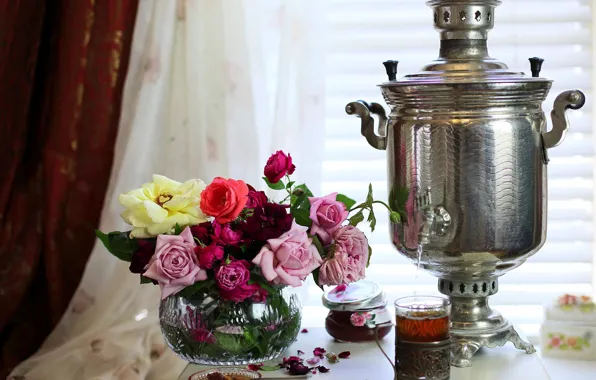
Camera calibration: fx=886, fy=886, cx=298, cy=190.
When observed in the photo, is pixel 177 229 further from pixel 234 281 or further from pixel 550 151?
pixel 550 151

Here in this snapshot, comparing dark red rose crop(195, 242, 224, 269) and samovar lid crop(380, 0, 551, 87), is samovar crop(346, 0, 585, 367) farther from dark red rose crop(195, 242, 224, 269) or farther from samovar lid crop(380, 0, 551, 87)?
dark red rose crop(195, 242, 224, 269)

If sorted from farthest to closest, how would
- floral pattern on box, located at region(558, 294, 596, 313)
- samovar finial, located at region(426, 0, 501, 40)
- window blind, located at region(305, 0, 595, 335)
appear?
window blind, located at region(305, 0, 595, 335) → floral pattern on box, located at region(558, 294, 596, 313) → samovar finial, located at region(426, 0, 501, 40)

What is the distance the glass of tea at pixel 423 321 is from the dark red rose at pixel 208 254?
266 millimetres

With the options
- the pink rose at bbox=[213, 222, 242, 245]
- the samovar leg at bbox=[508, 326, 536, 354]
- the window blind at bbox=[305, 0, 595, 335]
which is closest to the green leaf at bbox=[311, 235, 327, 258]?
the pink rose at bbox=[213, 222, 242, 245]

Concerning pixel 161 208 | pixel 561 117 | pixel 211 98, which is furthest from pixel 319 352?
pixel 211 98

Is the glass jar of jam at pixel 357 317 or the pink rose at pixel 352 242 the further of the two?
the glass jar of jam at pixel 357 317

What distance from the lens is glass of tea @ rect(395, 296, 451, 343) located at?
1229 millimetres

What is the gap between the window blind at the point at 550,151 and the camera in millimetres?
1969

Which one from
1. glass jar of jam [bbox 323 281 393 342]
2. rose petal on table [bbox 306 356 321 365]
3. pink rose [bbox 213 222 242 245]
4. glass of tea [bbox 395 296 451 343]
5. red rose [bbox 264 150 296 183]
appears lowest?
rose petal on table [bbox 306 356 321 365]

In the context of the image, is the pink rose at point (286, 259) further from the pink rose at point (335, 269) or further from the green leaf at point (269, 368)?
the green leaf at point (269, 368)

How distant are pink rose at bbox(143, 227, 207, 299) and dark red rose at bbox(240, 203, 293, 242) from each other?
9 cm

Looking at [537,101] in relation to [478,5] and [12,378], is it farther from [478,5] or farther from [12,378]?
[12,378]

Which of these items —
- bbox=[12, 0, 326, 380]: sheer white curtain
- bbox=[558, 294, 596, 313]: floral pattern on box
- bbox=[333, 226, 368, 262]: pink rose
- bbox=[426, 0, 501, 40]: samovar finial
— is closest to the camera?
bbox=[333, 226, 368, 262]: pink rose

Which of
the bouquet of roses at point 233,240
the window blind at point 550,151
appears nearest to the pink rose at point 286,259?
the bouquet of roses at point 233,240
